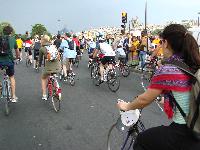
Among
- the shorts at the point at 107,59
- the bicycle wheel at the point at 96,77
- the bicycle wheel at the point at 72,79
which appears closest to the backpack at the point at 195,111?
the shorts at the point at 107,59

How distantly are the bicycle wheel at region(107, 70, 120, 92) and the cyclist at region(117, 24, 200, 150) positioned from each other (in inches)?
366

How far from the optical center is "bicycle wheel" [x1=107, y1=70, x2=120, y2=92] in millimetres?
12711

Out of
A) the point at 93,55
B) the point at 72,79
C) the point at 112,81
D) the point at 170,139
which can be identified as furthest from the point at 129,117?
the point at 72,79

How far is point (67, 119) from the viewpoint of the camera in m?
8.49

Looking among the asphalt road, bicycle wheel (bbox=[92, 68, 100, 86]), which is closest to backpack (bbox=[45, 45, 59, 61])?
the asphalt road

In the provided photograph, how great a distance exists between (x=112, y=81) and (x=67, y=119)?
179 inches

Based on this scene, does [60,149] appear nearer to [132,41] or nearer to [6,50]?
[6,50]

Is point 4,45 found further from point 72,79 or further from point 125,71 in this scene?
point 125,71

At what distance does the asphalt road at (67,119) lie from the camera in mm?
6699

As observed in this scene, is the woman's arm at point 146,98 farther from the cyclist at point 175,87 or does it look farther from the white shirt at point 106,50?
the white shirt at point 106,50

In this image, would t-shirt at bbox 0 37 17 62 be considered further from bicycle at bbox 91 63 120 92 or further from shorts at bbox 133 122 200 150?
shorts at bbox 133 122 200 150

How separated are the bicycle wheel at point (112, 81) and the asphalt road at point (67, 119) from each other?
0.56ft

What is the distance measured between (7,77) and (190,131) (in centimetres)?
677

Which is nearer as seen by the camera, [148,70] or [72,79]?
[72,79]
